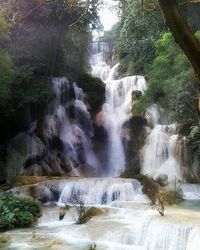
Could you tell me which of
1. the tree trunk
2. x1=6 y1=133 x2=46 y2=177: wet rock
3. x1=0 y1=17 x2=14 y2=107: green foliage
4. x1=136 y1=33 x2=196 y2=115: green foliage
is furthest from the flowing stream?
the tree trunk

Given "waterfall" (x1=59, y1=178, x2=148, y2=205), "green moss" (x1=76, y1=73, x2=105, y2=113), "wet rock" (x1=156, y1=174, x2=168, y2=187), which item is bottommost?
"waterfall" (x1=59, y1=178, x2=148, y2=205)

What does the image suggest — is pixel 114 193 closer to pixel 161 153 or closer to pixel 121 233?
pixel 121 233

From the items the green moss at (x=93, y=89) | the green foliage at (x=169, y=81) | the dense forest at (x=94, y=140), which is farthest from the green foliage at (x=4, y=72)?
the green moss at (x=93, y=89)

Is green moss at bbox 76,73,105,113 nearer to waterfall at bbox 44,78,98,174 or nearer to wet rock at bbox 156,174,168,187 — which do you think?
waterfall at bbox 44,78,98,174

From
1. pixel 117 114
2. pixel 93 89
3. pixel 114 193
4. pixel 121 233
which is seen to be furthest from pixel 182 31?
pixel 93 89

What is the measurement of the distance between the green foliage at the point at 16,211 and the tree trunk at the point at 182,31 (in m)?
9.58

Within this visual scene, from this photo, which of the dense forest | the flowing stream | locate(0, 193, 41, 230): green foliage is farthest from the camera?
locate(0, 193, 41, 230): green foliage

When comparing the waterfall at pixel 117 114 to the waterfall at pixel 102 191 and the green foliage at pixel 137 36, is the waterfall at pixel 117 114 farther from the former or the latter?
the waterfall at pixel 102 191

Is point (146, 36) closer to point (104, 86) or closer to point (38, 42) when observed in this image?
point (104, 86)

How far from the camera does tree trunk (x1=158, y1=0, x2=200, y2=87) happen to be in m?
3.69

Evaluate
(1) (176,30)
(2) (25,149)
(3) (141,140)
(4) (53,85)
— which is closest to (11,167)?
(2) (25,149)

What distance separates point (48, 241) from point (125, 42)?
2183 cm

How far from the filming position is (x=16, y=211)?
12.7m

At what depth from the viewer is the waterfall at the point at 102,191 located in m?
15.4
